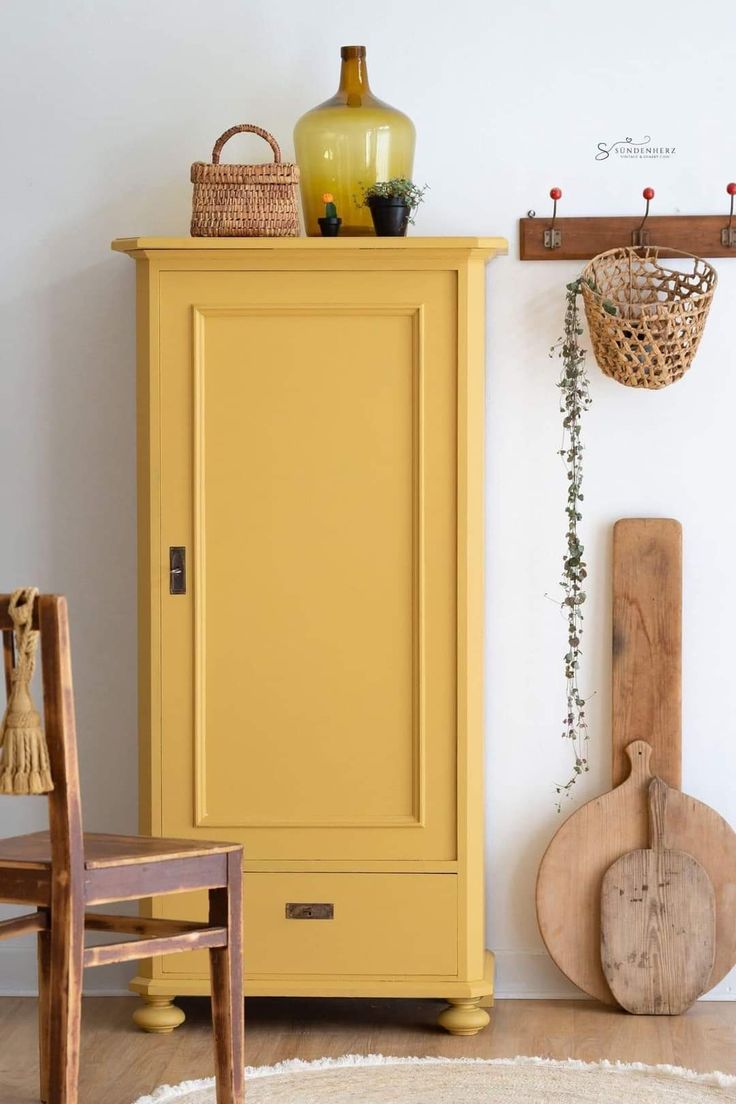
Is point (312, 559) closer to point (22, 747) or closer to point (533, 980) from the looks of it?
point (22, 747)

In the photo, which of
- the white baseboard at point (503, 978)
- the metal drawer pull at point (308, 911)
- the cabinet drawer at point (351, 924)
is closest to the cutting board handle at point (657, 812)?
the white baseboard at point (503, 978)

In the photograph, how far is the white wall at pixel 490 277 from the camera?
10.5ft

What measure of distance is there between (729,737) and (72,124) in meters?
2.06

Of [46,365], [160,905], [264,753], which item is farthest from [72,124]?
[160,905]

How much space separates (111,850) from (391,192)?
1.45m

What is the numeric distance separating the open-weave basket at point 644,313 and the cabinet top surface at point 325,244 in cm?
31

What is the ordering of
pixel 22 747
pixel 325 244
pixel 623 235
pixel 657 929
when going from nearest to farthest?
pixel 22 747 < pixel 325 244 < pixel 657 929 < pixel 623 235

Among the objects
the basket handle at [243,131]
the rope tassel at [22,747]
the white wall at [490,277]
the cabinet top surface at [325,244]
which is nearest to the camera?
the rope tassel at [22,747]

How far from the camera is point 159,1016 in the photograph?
2932mm

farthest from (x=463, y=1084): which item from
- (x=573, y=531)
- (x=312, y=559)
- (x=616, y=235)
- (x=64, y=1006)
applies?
(x=616, y=235)

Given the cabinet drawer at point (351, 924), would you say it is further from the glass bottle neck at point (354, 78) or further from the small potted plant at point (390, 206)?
the glass bottle neck at point (354, 78)

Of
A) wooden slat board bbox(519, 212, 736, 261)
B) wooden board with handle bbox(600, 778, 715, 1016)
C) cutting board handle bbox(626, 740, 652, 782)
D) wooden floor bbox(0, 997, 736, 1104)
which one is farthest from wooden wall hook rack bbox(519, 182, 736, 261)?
wooden floor bbox(0, 997, 736, 1104)

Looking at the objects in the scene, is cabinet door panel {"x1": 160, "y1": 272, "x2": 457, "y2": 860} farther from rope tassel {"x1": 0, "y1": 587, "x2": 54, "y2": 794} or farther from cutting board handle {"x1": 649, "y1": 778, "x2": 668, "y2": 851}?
rope tassel {"x1": 0, "y1": 587, "x2": 54, "y2": 794}

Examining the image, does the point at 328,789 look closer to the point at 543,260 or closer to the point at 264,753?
the point at 264,753
